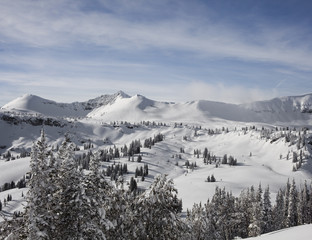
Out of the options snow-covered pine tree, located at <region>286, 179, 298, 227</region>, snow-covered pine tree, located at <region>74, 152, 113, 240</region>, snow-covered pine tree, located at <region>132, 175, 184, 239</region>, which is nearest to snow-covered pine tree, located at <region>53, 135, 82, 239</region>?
snow-covered pine tree, located at <region>74, 152, 113, 240</region>

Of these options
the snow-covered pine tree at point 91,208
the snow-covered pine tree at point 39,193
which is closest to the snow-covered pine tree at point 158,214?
the snow-covered pine tree at point 91,208

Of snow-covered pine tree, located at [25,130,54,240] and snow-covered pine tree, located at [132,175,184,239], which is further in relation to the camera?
snow-covered pine tree, located at [132,175,184,239]

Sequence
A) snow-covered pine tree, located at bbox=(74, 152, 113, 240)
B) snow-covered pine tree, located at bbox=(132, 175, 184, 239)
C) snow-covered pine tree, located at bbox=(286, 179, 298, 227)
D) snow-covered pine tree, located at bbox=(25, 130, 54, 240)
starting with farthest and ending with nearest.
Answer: snow-covered pine tree, located at bbox=(286, 179, 298, 227)
snow-covered pine tree, located at bbox=(132, 175, 184, 239)
snow-covered pine tree, located at bbox=(74, 152, 113, 240)
snow-covered pine tree, located at bbox=(25, 130, 54, 240)

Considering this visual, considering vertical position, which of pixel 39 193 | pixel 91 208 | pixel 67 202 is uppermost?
pixel 39 193

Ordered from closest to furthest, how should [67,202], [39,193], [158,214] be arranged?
[39,193]
[67,202]
[158,214]

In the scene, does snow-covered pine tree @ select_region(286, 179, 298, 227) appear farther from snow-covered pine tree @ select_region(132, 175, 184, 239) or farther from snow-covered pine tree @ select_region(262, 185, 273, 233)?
snow-covered pine tree @ select_region(132, 175, 184, 239)

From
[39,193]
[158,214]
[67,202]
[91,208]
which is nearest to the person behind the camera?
[39,193]

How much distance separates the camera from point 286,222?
98750 millimetres

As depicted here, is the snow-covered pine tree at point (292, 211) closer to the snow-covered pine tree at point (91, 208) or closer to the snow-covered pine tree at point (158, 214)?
the snow-covered pine tree at point (158, 214)

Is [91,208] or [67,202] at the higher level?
[67,202]

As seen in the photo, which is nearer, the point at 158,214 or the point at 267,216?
→ the point at 158,214

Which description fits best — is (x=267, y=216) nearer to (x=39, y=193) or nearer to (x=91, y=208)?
(x=91, y=208)

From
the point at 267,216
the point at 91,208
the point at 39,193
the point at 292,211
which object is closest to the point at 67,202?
the point at 91,208

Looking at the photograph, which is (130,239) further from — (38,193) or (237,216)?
(237,216)
